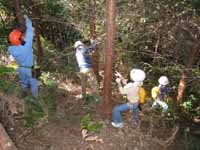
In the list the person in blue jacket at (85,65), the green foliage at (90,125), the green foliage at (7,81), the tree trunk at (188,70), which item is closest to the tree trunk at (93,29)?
the person in blue jacket at (85,65)

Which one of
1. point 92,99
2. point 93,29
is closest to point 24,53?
point 93,29

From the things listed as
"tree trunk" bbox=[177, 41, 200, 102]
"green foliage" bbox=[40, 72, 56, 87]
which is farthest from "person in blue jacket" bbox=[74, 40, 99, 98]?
"tree trunk" bbox=[177, 41, 200, 102]

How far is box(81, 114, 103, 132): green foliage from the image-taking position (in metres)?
7.94

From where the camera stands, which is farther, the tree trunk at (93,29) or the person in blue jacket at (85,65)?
the person in blue jacket at (85,65)

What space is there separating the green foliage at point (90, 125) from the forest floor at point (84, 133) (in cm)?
6

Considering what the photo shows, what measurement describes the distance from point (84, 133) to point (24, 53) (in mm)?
1957

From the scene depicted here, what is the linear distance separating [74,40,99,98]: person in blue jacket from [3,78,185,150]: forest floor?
0.44 meters

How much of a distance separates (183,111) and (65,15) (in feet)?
12.9

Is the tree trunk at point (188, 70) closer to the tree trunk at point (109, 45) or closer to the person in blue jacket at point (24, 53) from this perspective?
the tree trunk at point (109, 45)

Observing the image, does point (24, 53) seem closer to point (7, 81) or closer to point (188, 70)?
point (7, 81)

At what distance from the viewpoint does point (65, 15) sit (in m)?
10.4

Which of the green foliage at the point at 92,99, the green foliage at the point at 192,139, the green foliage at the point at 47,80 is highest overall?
the green foliage at the point at 47,80

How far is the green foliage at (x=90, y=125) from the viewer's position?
26.0 ft

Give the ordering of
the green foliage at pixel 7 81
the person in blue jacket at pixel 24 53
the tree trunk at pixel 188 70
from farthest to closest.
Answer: the tree trunk at pixel 188 70
the green foliage at pixel 7 81
the person in blue jacket at pixel 24 53
